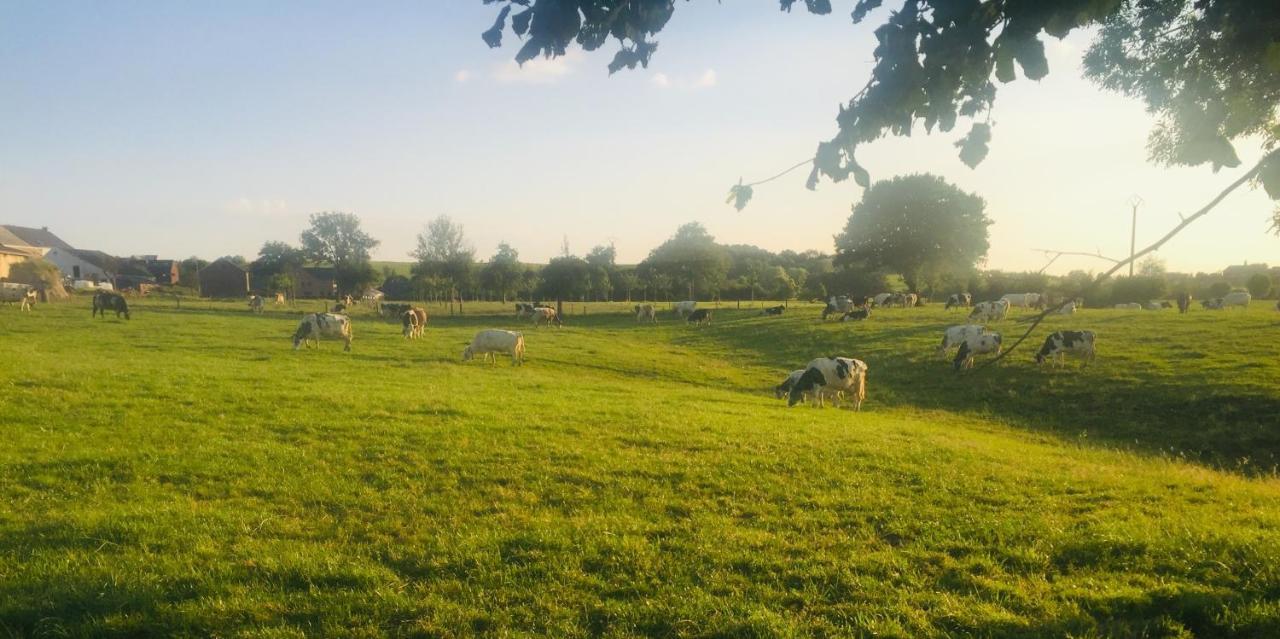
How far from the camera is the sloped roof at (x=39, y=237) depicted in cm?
9988

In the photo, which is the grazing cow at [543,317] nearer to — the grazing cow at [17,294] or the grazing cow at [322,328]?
the grazing cow at [322,328]

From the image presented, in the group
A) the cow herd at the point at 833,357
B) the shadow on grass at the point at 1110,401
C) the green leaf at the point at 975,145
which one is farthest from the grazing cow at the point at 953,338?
the green leaf at the point at 975,145

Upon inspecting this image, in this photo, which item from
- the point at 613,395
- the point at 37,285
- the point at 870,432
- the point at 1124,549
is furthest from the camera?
the point at 37,285

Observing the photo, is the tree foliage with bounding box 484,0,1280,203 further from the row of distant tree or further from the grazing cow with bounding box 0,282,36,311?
the row of distant tree

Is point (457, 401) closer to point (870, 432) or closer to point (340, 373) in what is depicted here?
point (340, 373)

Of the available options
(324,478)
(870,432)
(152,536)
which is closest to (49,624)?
(152,536)

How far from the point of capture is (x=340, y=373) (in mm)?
19891

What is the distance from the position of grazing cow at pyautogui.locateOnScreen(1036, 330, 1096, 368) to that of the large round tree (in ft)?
166

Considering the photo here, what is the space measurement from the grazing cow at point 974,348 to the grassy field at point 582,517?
9.53 m

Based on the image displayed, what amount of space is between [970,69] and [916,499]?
5405 millimetres

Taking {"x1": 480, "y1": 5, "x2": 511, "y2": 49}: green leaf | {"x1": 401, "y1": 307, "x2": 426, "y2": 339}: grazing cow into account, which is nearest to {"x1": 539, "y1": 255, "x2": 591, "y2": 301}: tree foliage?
{"x1": 401, "y1": 307, "x2": 426, "y2": 339}: grazing cow

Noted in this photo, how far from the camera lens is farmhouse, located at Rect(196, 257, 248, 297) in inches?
3718

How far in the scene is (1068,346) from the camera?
84.1ft

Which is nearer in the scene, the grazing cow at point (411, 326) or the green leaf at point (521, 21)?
the green leaf at point (521, 21)
